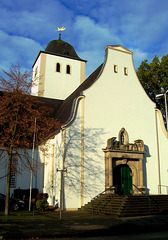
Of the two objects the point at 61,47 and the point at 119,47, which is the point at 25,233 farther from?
the point at 61,47

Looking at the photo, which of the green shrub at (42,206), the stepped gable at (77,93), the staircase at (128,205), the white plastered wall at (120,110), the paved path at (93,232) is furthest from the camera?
the stepped gable at (77,93)

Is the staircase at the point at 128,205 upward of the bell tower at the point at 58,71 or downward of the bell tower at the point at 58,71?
downward

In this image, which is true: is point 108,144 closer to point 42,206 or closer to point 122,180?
point 122,180

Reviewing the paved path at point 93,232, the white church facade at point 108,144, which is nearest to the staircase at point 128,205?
the white church facade at point 108,144

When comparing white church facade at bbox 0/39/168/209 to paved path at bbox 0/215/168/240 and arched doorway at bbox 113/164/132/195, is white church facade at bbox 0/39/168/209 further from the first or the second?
paved path at bbox 0/215/168/240

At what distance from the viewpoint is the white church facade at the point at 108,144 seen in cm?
1908

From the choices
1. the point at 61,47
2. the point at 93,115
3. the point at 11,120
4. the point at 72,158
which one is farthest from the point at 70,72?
the point at 11,120

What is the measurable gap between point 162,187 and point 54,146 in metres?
9.73

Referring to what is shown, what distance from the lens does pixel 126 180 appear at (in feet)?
67.6

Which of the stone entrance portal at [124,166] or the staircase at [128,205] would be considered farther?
the stone entrance portal at [124,166]

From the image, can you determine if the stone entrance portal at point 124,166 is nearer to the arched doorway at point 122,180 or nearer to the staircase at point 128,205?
the arched doorway at point 122,180

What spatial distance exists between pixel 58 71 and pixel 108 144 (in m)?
17.6

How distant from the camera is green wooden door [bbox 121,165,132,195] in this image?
2036 cm

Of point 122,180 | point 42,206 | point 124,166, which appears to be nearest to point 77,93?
point 124,166
